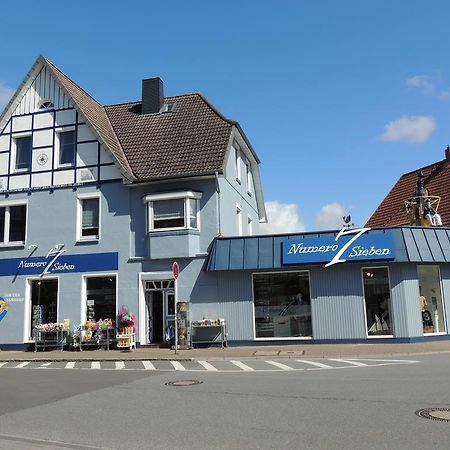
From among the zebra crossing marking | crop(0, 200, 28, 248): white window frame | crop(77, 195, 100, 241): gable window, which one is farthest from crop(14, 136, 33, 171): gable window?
the zebra crossing marking

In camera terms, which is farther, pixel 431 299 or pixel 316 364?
pixel 431 299

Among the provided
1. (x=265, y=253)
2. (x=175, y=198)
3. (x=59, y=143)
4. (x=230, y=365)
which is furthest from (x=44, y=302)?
(x=230, y=365)

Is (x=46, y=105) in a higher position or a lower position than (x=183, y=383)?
higher

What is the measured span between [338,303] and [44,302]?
458 inches

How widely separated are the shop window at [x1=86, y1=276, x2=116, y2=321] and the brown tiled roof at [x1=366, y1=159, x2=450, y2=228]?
15449 millimetres

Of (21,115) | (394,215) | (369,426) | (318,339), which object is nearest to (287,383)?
(369,426)

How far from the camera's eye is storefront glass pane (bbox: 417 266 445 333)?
60.7ft

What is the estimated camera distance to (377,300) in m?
18.3

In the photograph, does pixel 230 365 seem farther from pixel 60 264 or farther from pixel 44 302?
pixel 44 302

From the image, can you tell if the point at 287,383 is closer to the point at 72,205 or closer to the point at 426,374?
the point at 426,374

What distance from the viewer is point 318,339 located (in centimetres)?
1833

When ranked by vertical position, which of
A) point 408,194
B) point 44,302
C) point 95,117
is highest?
point 95,117

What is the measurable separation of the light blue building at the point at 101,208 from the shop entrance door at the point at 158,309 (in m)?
0.04

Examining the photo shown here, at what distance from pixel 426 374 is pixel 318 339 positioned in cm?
760
